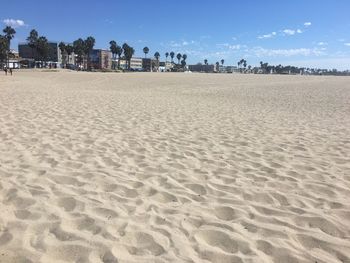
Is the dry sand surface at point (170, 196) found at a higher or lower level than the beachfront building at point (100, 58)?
lower

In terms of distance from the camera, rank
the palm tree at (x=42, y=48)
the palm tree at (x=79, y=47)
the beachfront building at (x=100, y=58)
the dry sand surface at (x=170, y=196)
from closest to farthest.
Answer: the dry sand surface at (x=170, y=196) < the palm tree at (x=42, y=48) < the palm tree at (x=79, y=47) < the beachfront building at (x=100, y=58)

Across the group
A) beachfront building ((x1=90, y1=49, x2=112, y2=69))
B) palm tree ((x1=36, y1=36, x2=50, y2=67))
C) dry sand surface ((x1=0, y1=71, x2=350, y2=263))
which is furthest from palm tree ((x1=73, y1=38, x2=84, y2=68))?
dry sand surface ((x1=0, y1=71, x2=350, y2=263))

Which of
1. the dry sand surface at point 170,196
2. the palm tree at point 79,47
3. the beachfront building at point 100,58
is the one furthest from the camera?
the beachfront building at point 100,58

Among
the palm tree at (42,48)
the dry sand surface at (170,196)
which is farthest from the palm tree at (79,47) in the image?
the dry sand surface at (170,196)

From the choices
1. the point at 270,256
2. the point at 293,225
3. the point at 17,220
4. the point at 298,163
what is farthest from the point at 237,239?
the point at 298,163

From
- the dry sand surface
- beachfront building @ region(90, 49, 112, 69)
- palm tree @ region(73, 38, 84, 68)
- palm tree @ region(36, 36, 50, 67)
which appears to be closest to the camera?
the dry sand surface

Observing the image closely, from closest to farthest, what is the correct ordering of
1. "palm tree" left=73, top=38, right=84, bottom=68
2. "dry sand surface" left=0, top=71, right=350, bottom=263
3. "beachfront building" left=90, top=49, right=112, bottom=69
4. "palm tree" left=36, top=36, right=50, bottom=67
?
"dry sand surface" left=0, top=71, right=350, bottom=263 < "palm tree" left=36, top=36, right=50, bottom=67 < "palm tree" left=73, top=38, right=84, bottom=68 < "beachfront building" left=90, top=49, right=112, bottom=69

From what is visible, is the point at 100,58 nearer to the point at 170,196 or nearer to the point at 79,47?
the point at 79,47

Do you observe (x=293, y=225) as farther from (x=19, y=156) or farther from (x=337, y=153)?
(x=19, y=156)

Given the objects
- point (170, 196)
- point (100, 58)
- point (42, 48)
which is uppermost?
point (42, 48)

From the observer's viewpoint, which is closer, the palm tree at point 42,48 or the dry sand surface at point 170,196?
the dry sand surface at point 170,196

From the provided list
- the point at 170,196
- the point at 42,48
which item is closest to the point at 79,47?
the point at 42,48

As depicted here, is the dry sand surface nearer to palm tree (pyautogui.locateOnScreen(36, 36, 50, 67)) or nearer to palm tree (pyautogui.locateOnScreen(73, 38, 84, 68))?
palm tree (pyautogui.locateOnScreen(36, 36, 50, 67))

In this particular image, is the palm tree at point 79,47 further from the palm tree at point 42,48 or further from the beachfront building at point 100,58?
the beachfront building at point 100,58
